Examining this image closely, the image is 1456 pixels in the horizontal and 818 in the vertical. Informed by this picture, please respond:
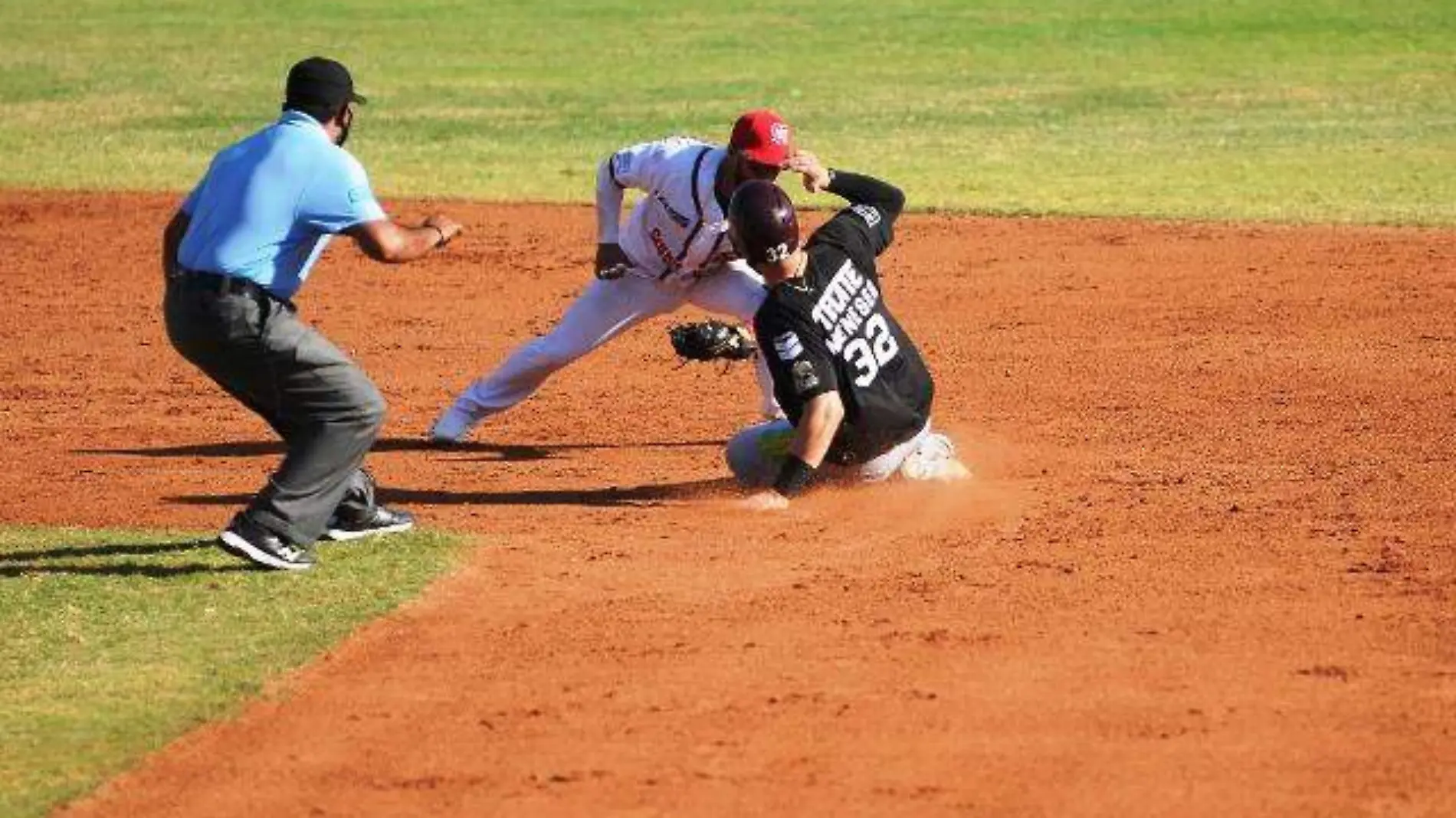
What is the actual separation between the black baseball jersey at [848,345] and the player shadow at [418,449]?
1855 millimetres

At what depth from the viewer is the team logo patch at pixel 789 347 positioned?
10.9 m

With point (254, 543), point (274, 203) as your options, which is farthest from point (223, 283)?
point (254, 543)

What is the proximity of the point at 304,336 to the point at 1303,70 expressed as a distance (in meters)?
20.1

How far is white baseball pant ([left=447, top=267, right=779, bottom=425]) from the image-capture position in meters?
12.9

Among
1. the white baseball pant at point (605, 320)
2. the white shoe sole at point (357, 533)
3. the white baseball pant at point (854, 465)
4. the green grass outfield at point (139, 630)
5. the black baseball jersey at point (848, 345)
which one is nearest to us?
the green grass outfield at point (139, 630)

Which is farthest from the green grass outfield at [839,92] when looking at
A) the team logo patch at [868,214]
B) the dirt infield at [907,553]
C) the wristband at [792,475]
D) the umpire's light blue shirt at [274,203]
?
the umpire's light blue shirt at [274,203]

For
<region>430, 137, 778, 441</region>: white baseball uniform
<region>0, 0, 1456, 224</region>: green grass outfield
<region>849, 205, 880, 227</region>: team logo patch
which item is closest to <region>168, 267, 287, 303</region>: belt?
<region>430, 137, 778, 441</region>: white baseball uniform

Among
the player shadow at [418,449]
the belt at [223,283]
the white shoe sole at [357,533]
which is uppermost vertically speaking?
the belt at [223,283]

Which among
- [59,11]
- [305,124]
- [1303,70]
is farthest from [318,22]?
[305,124]

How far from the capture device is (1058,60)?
29812mm

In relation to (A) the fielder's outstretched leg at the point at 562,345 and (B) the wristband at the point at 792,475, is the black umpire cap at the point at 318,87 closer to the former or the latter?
(B) the wristband at the point at 792,475

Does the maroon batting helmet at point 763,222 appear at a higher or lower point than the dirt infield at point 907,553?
higher

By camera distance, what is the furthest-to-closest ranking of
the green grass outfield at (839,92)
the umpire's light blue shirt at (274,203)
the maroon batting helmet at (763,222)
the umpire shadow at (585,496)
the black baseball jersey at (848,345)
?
the green grass outfield at (839,92) → the umpire shadow at (585,496) → the black baseball jersey at (848,345) → the maroon batting helmet at (763,222) → the umpire's light blue shirt at (274,203)

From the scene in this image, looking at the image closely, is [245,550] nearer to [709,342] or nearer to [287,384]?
[287,384]
